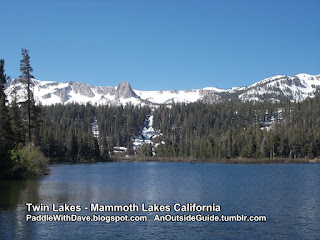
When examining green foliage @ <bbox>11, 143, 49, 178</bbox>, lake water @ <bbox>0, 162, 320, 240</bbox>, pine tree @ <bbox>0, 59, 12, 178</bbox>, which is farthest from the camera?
green foliage @ <bbox>11, 143, 49, 178</bbox>

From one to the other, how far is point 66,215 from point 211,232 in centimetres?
1260

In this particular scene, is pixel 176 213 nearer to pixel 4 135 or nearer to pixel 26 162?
pixel 26 162

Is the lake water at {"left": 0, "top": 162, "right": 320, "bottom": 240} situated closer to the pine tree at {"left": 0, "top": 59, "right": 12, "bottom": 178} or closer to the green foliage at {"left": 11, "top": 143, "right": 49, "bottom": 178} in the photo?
the pine tree at {"left": 0, "top": 59, "right": 12, "bottom": 178}

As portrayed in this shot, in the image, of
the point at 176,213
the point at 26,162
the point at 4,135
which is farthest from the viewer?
the point at 4,135

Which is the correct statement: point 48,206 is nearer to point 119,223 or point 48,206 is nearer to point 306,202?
point 119,223

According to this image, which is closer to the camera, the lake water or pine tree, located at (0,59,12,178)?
the lake water

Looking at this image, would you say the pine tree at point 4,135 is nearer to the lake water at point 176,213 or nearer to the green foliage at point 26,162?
the green foliage at point 26,162

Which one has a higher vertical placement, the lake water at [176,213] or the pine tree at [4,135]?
the pine tree at [4,135]

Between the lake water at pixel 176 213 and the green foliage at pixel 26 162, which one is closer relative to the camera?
the lake water at pixel 176 213

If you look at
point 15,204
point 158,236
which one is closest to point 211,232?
point 158,236

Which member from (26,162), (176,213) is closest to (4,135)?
(26,162)

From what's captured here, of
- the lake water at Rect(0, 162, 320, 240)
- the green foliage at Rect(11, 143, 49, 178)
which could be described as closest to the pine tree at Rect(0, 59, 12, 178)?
the green foliage at Rect(11, 143, 49, 178)

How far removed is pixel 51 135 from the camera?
150 metres

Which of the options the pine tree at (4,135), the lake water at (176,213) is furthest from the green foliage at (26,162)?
the lake water at (176,213)
